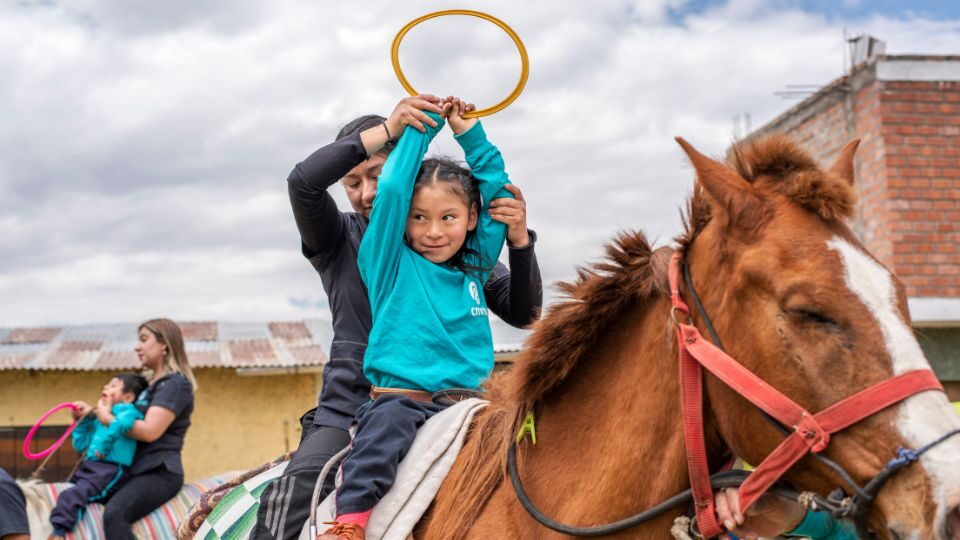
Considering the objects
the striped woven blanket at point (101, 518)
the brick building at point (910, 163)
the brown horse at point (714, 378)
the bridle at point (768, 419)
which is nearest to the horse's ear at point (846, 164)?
the brown horse at point (714, 378)

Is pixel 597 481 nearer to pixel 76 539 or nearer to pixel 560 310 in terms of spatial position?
pixel 560 310

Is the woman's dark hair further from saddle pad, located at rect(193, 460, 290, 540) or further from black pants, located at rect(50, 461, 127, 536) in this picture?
black pants, located at rect(50, 461, 127, 536)

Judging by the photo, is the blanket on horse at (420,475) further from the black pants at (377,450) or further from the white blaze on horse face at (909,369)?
the white blaze on horse face at (909,369)

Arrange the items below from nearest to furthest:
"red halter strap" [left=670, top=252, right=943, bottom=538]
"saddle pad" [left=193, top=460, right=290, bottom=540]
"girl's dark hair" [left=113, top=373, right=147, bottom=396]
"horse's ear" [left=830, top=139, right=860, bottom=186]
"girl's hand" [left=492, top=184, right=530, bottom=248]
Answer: "red halter strap" [left=670, top=252, right=943, bottom=538] → "horse's ear" [left=830, top=139, right=860, bottom=186] → "girl's hand" [left=492, top=184, right=530, bottom=248] → "saddle pad" [left=193, top=460, right=290, bottom=540] → "girl's dark hair" [left=113, top=373, right=147, bottom=396]

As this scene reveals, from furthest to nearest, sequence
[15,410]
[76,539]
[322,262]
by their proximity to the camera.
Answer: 1. [15,410]
2. [76,539]
3. [322,262]

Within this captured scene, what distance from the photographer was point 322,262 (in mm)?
3195

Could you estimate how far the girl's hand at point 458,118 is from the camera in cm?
297

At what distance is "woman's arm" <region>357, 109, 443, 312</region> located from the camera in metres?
2.82

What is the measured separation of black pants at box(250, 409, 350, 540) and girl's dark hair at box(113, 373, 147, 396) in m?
4.74

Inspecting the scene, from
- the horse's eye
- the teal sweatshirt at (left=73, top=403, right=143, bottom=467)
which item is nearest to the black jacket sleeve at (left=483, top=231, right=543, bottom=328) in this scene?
the horse's eye

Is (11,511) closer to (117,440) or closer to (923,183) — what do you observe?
(117,440)

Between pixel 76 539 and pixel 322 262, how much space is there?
14.7ft

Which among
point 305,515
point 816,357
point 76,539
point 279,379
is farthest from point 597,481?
point 279,379

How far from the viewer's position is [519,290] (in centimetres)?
325
